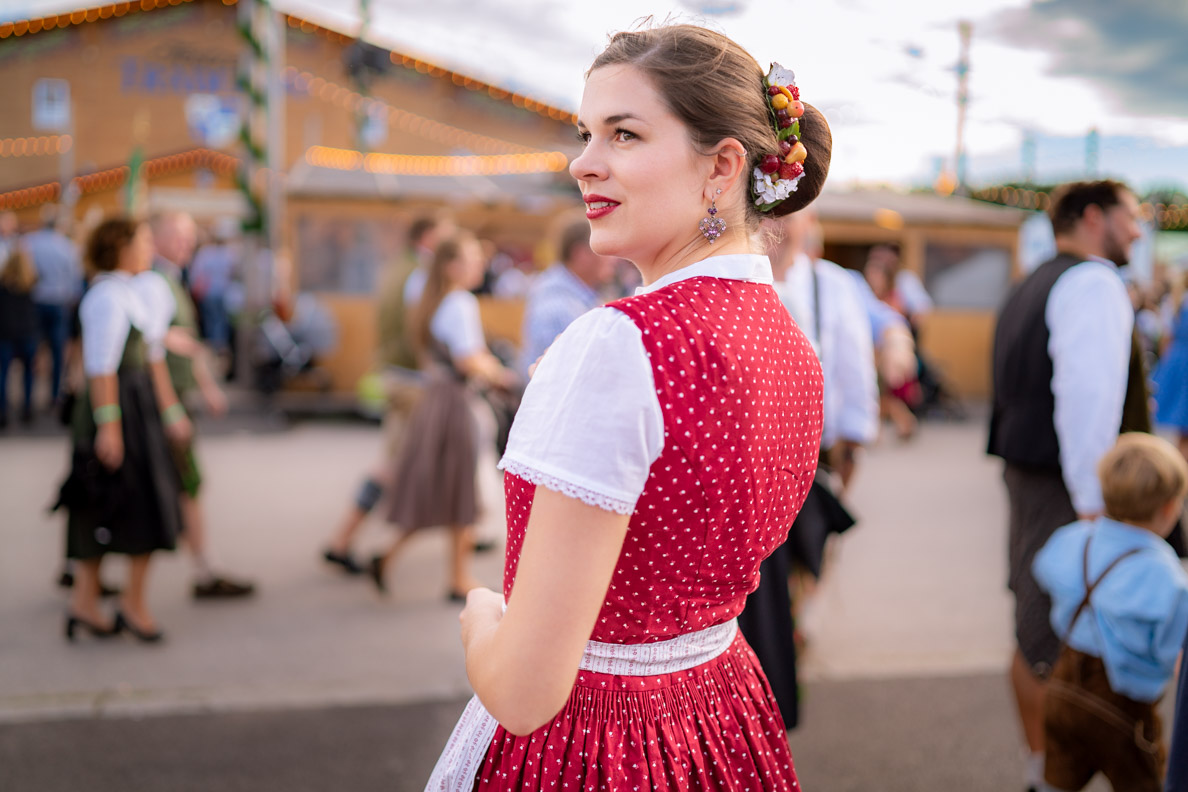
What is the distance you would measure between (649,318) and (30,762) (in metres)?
3.02

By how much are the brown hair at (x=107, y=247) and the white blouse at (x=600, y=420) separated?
3.74m

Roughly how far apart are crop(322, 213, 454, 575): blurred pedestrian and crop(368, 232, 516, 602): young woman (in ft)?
0.93

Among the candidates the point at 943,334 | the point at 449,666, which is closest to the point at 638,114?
the point at 449,666

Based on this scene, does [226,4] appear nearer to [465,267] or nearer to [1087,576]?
[465,267]

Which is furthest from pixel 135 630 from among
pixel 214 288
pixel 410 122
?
pixel 410 122

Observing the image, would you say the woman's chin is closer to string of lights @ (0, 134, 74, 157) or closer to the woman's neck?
the woman's neck

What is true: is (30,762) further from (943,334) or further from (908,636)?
(943,334)

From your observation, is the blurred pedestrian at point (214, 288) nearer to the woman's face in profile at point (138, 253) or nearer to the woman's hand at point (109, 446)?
the woman's face in profile at point (138, 253)

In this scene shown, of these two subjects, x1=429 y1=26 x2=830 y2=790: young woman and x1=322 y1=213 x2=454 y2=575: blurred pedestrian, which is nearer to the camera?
x1=429 y1=26 x2=830 y2=790: young woman

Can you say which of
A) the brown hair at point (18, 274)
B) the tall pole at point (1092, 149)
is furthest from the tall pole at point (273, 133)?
the tall pole at point (1092, 149)

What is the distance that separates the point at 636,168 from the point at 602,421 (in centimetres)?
33

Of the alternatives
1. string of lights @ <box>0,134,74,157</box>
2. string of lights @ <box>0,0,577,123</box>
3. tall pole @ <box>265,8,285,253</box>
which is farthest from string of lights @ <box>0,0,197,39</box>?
tall pole @ <box>265,8,285,253</box>

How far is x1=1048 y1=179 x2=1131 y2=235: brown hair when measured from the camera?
2918 mm

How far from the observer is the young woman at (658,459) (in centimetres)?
107
